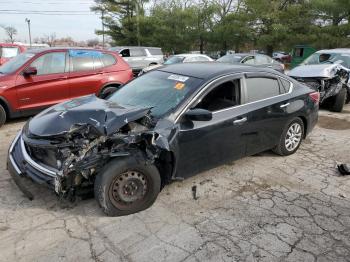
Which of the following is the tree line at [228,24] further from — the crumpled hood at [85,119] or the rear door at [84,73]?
the crumpled hood at [85,119]

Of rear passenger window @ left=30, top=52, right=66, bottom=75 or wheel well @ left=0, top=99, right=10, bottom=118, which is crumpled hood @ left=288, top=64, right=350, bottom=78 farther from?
wheel well @ left=0, top=99, right=10, bottom=118

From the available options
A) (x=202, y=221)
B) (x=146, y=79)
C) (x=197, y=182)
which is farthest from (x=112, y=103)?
(x=202, y=221)

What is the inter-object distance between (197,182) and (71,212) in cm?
159

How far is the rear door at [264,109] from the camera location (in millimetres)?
4355

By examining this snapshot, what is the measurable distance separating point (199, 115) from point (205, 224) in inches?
45.0

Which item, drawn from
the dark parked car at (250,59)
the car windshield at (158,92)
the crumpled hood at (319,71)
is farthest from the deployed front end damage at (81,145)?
the dark parked car at (250,59)

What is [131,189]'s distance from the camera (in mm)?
3383

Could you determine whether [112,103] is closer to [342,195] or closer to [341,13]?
[342,195]

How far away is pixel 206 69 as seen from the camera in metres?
4.32

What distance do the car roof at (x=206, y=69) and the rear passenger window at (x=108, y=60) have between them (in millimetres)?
→ 3541

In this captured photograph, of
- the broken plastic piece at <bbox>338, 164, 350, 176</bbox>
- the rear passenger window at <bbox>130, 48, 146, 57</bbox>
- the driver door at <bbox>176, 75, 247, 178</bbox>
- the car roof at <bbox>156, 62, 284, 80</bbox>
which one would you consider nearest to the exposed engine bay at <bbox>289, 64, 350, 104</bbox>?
the broken plastic piece at <bbox>338, 164, 350, 176</bbox>

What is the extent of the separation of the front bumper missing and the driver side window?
180cm

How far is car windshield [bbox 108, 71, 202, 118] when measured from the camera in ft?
12.5

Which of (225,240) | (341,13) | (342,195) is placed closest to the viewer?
(225,240)
